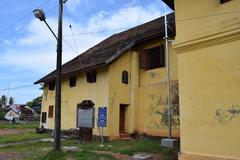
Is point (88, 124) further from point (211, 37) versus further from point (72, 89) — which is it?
point (211, 37)

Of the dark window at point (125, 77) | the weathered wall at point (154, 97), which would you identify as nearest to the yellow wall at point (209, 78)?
the weathered wall at point (154, 97)

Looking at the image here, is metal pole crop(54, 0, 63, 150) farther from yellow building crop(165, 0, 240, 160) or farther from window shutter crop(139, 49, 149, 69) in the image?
window shutter crop(139, 49, 149, 69)

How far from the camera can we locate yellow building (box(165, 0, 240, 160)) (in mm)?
7344

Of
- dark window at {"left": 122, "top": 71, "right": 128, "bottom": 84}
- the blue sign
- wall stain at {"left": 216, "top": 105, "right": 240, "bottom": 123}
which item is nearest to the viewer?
wall stain at {"left": 216, "top": 105, "right": 240, "bottom": 123}

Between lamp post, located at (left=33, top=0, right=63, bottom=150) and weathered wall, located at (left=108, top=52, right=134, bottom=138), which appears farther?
weathered wall, located at (left=108, top=52, right=134, bottom=138)

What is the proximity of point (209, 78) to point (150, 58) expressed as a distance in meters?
9.34

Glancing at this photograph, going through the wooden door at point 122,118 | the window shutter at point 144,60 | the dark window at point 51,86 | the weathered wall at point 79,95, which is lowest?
the wooden door at point 122,118

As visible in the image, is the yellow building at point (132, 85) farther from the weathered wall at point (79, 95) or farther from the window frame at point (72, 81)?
the window frame at point (72, 81)

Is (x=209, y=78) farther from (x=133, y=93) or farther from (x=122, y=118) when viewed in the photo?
(x=122, y=118)

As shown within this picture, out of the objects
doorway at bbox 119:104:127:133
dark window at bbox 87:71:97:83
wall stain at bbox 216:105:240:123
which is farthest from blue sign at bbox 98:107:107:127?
wall stain at bbox 216:105:240:123

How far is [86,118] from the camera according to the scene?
50.7 feet

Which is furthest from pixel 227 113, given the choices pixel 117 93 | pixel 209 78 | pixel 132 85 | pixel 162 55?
pixel 132 85

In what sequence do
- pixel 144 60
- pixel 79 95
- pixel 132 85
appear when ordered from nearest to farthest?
pixel 144 60 → pixel 132 85 → pixel 79 95

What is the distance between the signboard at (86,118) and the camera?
50.0 ft
